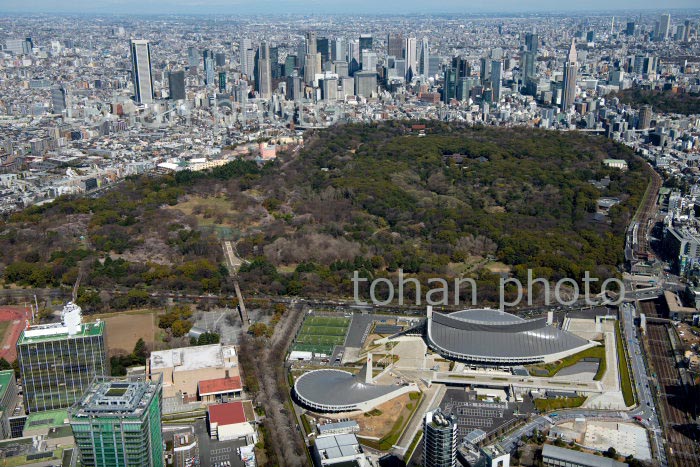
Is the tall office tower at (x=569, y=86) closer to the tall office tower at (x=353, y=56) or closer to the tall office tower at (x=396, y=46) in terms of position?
the tall office tower at (x=353, y=56)

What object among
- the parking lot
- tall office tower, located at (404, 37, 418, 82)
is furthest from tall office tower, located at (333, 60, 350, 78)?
the parking lot

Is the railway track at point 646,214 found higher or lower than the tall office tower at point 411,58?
lower

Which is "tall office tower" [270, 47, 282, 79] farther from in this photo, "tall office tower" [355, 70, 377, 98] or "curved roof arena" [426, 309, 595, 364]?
"curved roof arena" [426, 309, 595, 364]

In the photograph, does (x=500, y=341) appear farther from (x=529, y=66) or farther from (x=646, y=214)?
(x=529, y=66)

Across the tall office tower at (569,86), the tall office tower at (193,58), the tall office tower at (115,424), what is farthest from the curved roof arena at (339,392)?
the tall office tower at (193,58)

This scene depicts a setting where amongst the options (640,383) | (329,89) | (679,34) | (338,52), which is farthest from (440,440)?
(679,34)

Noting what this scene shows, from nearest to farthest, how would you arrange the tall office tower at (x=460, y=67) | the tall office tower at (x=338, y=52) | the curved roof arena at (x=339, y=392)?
the curved roof arena at (x=339, y=392), the tall office tower at (x=460, y=67), the tall office tower at (x=338, y=52)
